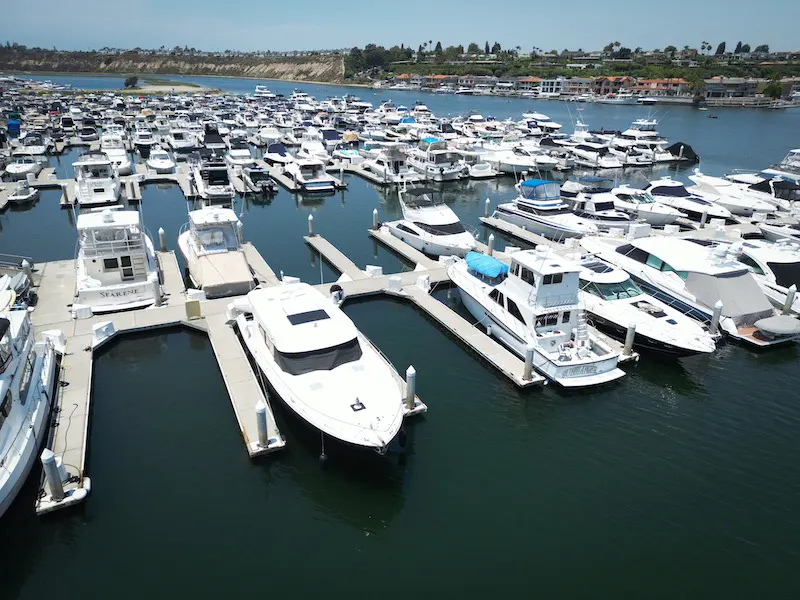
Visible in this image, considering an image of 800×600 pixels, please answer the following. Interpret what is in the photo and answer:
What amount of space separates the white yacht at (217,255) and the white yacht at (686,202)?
29.9 metres

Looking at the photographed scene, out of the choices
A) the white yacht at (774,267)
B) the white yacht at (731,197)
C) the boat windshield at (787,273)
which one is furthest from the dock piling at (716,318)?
the white yacht at (731,197)

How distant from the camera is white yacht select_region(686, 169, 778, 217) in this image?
38344mm

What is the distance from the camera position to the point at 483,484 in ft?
45.7

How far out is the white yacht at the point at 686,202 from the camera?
36.4 meters

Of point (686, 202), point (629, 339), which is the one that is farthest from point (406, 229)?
point (686, 202)

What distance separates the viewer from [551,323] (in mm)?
18906

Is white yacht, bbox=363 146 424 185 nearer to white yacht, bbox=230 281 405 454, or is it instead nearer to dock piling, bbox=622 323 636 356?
white yacht, bbox=230 281 405 454

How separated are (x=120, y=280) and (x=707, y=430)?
22535 mm

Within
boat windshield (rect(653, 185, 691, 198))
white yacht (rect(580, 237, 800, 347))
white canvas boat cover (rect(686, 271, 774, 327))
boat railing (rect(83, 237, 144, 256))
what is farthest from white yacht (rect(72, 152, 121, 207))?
boat windshield (rect(653, 185, 691, 198))

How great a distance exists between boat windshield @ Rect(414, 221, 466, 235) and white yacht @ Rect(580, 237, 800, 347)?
33.4 ft

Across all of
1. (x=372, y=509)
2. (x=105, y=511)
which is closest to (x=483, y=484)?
(x=372, y=509)

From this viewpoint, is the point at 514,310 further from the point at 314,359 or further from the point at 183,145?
the point at 183,145

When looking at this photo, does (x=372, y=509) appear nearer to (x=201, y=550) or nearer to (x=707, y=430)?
(x=201, y=550)

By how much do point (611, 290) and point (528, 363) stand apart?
6.38 m
